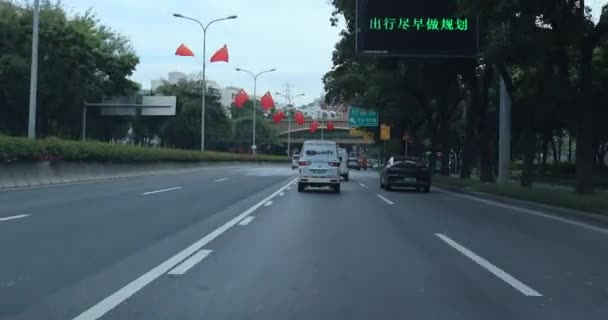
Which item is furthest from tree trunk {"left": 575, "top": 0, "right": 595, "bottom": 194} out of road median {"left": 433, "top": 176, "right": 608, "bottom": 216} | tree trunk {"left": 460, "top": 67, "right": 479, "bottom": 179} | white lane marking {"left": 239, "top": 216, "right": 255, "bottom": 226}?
white lane marking {"left": 239, "top": 216, "right": 255, "bottom": 226}

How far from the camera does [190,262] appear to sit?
9.10 m

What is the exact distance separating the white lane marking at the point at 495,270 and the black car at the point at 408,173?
1626 centimetres

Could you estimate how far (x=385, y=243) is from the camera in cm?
1128

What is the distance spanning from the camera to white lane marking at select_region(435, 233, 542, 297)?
7.52 m

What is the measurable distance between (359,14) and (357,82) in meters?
23.4

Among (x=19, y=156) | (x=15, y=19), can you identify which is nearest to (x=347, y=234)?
(x=19, y=156)

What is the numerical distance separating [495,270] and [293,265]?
8.72 feet

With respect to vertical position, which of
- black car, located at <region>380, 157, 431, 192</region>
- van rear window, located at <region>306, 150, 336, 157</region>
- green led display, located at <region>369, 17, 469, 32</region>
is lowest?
black car, located at <region>380, 157, 431, 192</region>

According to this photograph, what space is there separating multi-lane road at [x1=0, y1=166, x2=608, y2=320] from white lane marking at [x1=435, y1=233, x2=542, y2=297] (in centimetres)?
2

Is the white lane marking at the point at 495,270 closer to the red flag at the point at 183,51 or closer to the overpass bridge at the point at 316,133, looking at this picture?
the red flag at the point at 183,51

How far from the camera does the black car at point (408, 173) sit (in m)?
28.1

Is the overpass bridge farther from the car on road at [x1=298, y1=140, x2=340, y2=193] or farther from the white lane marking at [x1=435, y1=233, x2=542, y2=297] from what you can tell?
the white lane marking at [x1=435, y1=233, x2=542, y2=297]

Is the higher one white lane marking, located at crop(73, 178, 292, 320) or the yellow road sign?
the yellow road sign

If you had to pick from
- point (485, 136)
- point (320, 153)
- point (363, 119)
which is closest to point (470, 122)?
point (485, 136)
